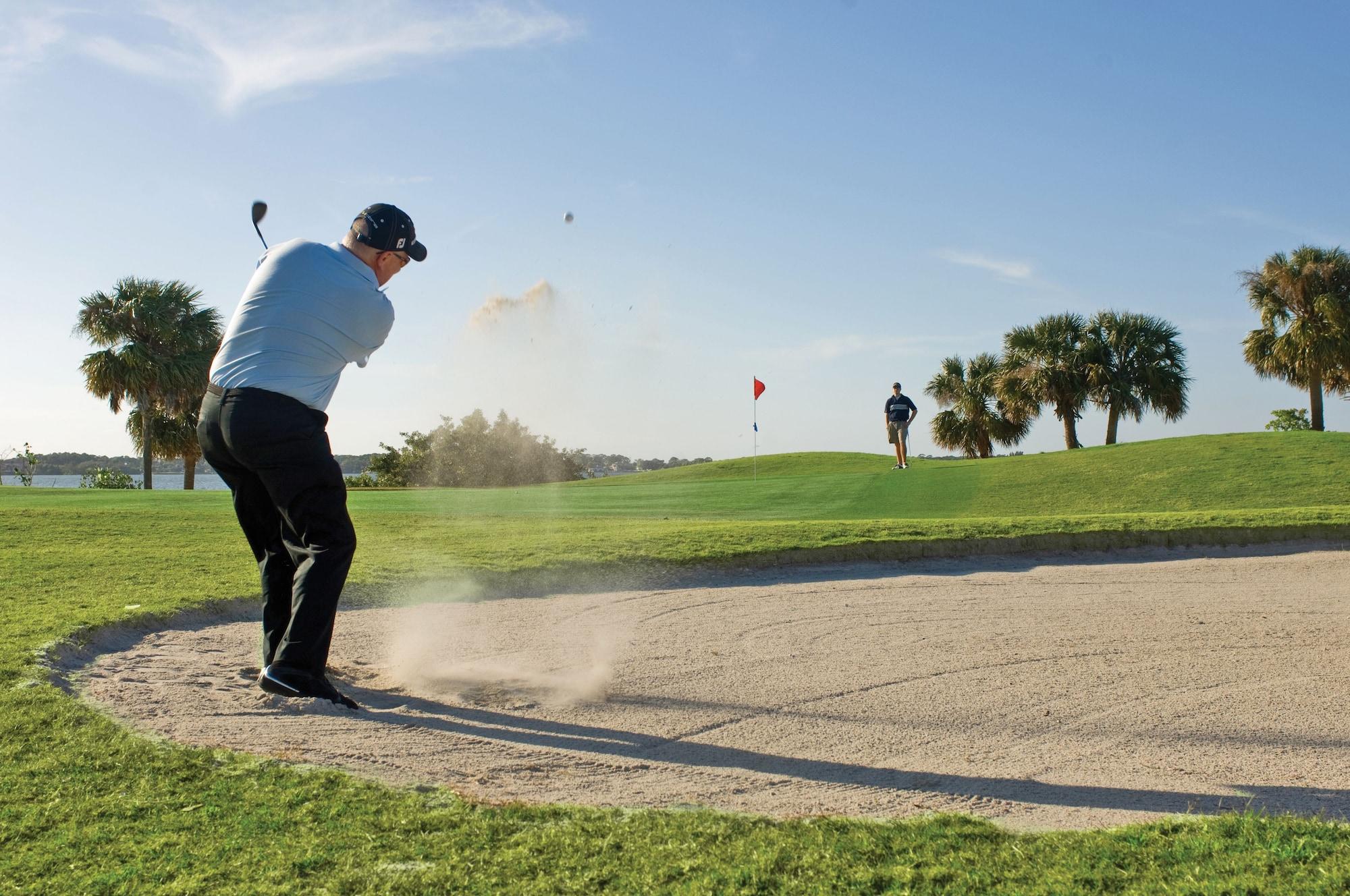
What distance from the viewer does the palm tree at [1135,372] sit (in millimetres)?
47031

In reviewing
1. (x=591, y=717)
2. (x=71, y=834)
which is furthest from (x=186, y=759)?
(x=591, y=717)

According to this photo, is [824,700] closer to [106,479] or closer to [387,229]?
[387,229]

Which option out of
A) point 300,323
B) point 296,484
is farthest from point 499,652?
point 300,323

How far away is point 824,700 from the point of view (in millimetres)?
5273

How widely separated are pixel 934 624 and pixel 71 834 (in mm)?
6103

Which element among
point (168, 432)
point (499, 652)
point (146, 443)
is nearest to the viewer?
point (499, 652)

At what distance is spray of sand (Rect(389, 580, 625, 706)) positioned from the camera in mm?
5426

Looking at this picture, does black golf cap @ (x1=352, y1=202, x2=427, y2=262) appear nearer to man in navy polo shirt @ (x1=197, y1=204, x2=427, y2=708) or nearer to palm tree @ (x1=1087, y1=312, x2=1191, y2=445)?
man in navy polo shirt @ (x1=197, y1=204, x2=427, y2=708)

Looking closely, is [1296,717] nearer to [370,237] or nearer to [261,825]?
[261,825]

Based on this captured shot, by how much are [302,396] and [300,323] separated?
36 cm

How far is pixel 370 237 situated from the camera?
486 cm

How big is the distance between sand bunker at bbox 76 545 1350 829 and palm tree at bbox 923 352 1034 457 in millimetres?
45121

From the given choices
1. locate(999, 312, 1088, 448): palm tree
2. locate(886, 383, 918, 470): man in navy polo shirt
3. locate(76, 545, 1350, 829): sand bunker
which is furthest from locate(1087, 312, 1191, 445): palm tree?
locate(76, 545, 1350, 829): sand bunker

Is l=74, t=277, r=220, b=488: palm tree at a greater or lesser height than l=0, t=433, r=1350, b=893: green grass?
greater
